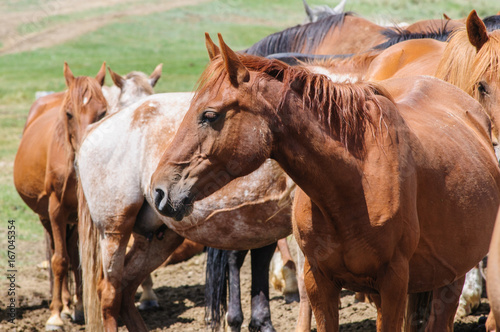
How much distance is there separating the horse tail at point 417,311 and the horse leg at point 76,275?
353 cm

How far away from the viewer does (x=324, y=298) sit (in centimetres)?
277

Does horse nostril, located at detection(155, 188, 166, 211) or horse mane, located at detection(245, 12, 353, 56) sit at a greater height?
horse mane, located at detection(245, 12, 353, 56)

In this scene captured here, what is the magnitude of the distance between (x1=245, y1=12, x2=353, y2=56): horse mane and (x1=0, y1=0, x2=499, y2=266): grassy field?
7.45 meters

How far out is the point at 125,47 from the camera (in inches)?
1009

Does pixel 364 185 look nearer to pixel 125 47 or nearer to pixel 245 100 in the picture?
pixel 245 100

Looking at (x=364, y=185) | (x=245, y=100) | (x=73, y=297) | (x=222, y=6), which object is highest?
(x=222, y=6)

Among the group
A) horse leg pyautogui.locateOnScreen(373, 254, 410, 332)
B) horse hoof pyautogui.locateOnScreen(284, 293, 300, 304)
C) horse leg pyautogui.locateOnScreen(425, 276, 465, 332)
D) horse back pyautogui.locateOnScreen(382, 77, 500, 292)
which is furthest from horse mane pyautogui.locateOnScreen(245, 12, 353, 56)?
horse leg pyautogui.locateOnScreen(373, 254, 410, 332)

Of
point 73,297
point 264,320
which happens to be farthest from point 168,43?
point 264,320

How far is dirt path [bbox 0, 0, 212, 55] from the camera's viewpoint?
2416 centimetres

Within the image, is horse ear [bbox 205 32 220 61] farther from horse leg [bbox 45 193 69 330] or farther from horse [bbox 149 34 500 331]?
horse leg [bbox 45 193 69 330]

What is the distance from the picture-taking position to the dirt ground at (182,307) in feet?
16.5

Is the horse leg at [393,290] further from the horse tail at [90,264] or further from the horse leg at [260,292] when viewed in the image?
the horse tail at [90,264]

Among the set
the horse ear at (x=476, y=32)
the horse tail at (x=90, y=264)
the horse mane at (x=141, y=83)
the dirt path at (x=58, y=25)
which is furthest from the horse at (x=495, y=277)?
the dirt path at (x=58, y=25)

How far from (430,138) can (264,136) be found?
3.03 ft
